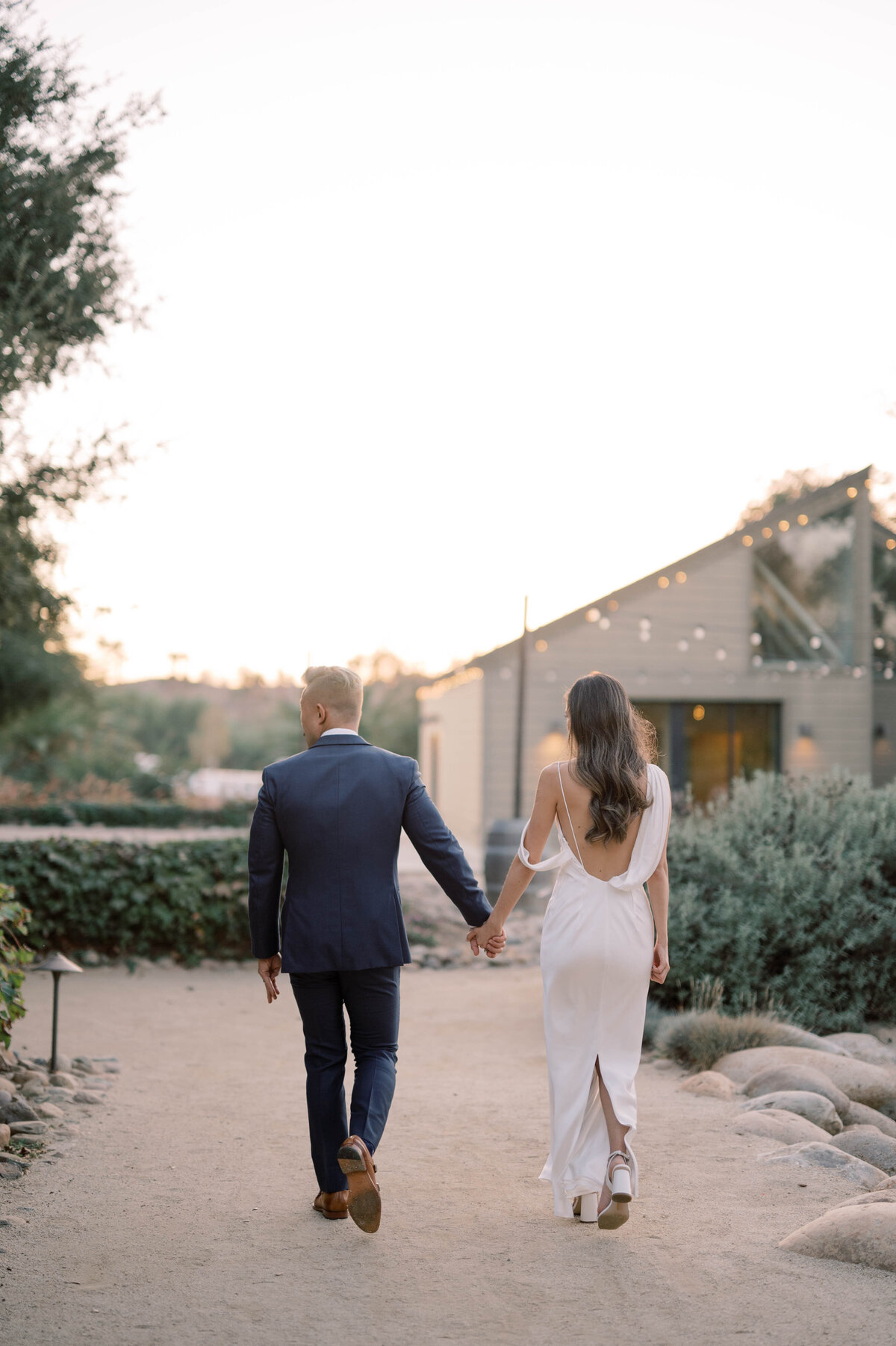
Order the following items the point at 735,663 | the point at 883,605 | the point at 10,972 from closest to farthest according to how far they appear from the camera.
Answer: the point at 10,972, the point at 735,663, the point at 883,605

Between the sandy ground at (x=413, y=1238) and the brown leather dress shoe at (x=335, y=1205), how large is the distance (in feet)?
0.21

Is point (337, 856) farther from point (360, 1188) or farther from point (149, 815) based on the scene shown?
point (149, 815)

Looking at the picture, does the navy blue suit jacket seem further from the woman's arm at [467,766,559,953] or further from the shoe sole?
the shoe sole

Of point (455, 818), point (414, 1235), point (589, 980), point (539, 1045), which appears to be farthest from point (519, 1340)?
point (455, 818)

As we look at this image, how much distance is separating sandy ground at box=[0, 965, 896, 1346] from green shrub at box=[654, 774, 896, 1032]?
153 cm

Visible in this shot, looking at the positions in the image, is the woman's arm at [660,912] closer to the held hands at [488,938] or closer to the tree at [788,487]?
the held hands at [488,938]

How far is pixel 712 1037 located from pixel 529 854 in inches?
126

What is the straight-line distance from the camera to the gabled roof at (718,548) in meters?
21.1

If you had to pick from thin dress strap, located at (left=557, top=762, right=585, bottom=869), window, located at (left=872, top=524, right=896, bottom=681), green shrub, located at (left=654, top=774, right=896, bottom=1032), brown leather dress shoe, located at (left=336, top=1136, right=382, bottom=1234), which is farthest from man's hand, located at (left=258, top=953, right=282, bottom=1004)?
window, located at (left=872, top=524, right=896, bottom=681)

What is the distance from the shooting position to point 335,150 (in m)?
11.4

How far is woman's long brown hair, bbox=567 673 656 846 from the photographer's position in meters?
3.92

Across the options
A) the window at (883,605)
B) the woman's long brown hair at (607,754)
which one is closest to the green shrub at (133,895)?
the woman's long brown hair at (607,754)

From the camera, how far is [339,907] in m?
3.85

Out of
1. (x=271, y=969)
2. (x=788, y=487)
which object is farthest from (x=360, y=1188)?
(x=788, y=487)
